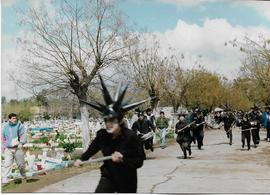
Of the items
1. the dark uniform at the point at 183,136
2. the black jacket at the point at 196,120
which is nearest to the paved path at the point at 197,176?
the dark uniform at the point at 183,136

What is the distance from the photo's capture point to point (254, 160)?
52.4 ft

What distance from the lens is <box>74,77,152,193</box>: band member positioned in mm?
5473

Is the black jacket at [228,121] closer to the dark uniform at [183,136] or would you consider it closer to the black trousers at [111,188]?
the dark uniform at [183,136]

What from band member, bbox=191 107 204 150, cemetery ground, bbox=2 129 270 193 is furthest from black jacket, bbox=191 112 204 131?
cemetery ground, bbox=2 129 270 193

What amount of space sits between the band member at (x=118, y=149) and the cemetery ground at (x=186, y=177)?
4362 millimetres

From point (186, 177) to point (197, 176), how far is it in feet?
1.02

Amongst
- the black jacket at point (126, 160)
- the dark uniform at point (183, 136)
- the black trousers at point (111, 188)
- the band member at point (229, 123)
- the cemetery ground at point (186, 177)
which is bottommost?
the cemetery ground at point (186, 177)

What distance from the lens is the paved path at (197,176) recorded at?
1020cm

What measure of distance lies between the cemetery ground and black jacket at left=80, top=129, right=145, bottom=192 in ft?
14.3

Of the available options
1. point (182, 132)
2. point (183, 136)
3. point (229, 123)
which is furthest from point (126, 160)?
point (229, 123)

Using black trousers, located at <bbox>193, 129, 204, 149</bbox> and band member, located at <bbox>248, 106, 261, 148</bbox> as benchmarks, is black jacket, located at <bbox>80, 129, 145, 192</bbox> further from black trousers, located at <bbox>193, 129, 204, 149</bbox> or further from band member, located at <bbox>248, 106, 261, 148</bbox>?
band member, located at <bbox>248, 106, 261, 148</bbox>

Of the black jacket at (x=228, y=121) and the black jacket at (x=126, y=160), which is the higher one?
the black jacket at (x=228, y=121)

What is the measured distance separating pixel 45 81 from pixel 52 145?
7.45 metres

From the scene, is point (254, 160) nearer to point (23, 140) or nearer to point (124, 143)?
point (23, 140)
